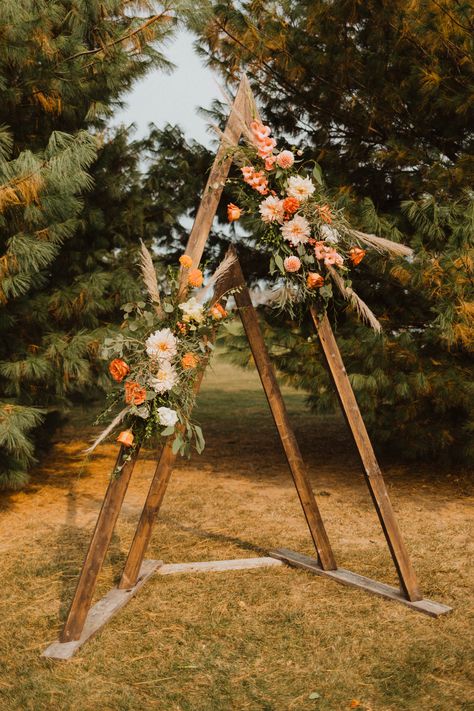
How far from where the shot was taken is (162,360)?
10.7 feet

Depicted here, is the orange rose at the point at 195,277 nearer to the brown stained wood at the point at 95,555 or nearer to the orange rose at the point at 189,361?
the orange rose at the point at 189,361

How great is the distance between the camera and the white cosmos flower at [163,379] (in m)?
3.21

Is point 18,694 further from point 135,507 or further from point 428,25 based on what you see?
point 428,25

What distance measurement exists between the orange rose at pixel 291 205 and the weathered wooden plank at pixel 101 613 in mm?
2255

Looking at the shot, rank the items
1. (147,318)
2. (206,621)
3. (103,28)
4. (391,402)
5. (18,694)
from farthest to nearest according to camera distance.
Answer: (391,402), (103,28), (206,621), (147,318), (18,694)

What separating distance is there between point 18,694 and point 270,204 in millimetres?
2517

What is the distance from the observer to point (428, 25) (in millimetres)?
5242

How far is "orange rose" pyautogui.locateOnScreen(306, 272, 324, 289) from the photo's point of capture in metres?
3.57

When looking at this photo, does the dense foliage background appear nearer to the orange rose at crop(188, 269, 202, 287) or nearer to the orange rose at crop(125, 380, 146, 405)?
the orange rose at crop(188, 269, 202, 287)

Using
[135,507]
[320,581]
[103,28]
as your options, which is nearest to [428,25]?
[103,28]

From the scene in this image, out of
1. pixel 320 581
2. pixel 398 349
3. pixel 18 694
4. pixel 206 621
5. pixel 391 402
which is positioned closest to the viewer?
pixel 18 694

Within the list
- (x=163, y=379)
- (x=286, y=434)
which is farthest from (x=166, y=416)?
(x=286, y=434)

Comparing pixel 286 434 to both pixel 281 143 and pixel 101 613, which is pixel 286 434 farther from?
pixel 281 143

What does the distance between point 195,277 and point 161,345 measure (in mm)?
391
